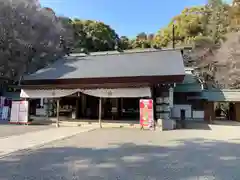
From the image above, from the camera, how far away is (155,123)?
12523 mm

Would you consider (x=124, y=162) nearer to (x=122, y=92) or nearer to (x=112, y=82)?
(x=122, y=92)

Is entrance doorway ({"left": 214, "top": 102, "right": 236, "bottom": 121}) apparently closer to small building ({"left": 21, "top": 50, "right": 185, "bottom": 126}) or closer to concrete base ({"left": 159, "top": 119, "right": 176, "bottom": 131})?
small building ({"left": 21, "top": 50, "right": 185, "bottom": 126})

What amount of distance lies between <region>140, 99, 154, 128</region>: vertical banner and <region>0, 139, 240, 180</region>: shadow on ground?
15.8ft

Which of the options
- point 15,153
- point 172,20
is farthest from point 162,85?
point 172,20

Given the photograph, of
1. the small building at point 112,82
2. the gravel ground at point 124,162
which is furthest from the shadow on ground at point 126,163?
the small building at point 112,82

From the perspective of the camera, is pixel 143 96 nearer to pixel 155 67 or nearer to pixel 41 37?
pixel 155 67

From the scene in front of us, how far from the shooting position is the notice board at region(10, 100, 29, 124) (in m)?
14.6

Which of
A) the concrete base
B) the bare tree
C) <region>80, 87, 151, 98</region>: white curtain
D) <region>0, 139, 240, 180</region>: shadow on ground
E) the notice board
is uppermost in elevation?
the bare tree

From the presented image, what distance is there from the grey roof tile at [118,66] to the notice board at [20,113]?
2.16m

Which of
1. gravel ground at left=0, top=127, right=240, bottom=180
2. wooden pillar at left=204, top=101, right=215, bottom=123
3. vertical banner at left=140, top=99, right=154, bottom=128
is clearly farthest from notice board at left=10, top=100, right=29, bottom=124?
wooden pillar at left=204, top=101, right=215, bottom=123

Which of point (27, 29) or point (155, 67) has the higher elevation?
point (27, 29)

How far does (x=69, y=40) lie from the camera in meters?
29.0

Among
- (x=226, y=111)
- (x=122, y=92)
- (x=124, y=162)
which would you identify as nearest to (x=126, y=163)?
(x=124, y=162)

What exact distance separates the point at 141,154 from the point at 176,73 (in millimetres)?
7599
